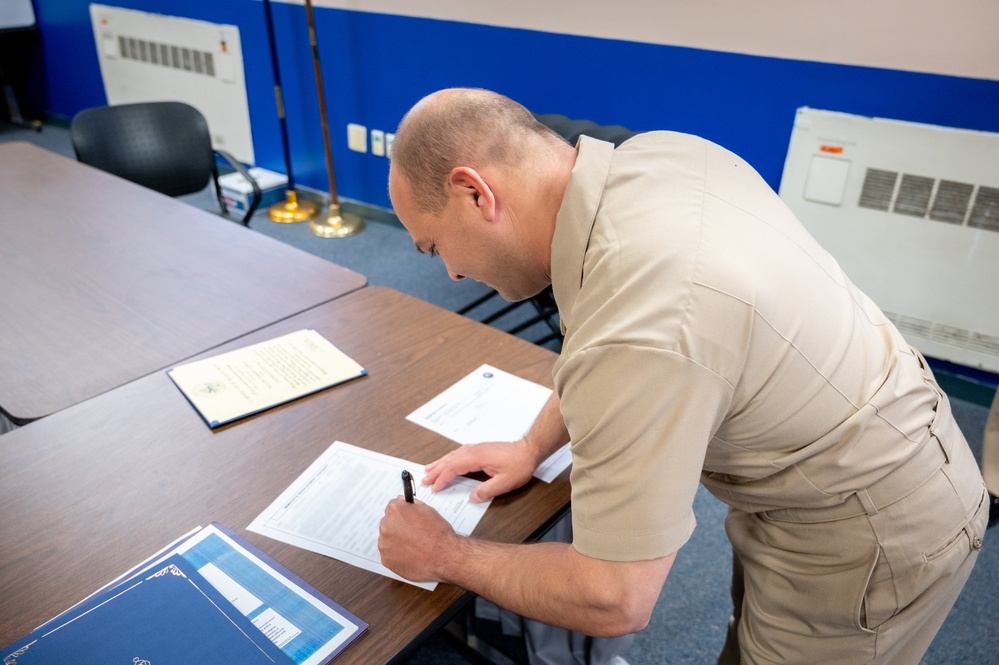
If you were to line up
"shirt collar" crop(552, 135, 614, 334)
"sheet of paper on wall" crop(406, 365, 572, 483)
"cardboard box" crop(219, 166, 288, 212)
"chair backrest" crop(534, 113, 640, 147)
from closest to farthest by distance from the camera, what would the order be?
"shirt collar" crop(552, 135, 614, 334) < "sheet of paper on wall" crop(406, 365, 572, 483) < "chair backrest" crop(534, 113, 640, 147) < "cardboard box" crop(219, 166, 288, 212)

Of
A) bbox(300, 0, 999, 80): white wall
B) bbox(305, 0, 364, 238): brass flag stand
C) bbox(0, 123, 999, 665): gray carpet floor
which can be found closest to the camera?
bbox(0, 123, 999, 665): gray carpet floor

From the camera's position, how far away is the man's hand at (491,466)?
1053mm

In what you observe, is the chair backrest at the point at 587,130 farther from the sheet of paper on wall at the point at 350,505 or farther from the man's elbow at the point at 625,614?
the man's elbow at the point at 625,614

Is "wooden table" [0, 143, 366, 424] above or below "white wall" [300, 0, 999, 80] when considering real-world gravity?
below

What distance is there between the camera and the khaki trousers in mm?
952

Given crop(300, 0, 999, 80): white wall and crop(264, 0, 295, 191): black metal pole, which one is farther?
crop(264, 0, 295, 191): black metal pole

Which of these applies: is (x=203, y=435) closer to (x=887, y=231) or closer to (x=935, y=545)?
(x=935, y=545)

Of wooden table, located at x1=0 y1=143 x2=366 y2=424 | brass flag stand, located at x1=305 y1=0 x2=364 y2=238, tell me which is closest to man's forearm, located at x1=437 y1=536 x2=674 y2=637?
wooden table, located at x1=0 y1=143 x2=366 y2=424

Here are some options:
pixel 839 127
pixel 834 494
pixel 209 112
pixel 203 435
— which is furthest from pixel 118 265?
pixel 209 112

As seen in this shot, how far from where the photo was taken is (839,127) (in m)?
2.40

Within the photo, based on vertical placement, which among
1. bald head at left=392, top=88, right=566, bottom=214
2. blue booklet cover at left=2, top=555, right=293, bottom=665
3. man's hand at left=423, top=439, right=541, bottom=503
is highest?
bald head at left=392, top=88, right=566, bottom=214

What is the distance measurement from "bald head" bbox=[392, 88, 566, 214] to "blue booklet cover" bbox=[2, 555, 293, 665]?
583 mm

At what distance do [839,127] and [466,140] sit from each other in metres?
1.99

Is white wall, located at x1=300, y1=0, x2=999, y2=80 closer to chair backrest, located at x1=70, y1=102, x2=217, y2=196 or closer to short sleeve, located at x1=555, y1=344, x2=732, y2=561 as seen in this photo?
chair backrest, located at x1=70, y1=102, x2=217, y2=196
